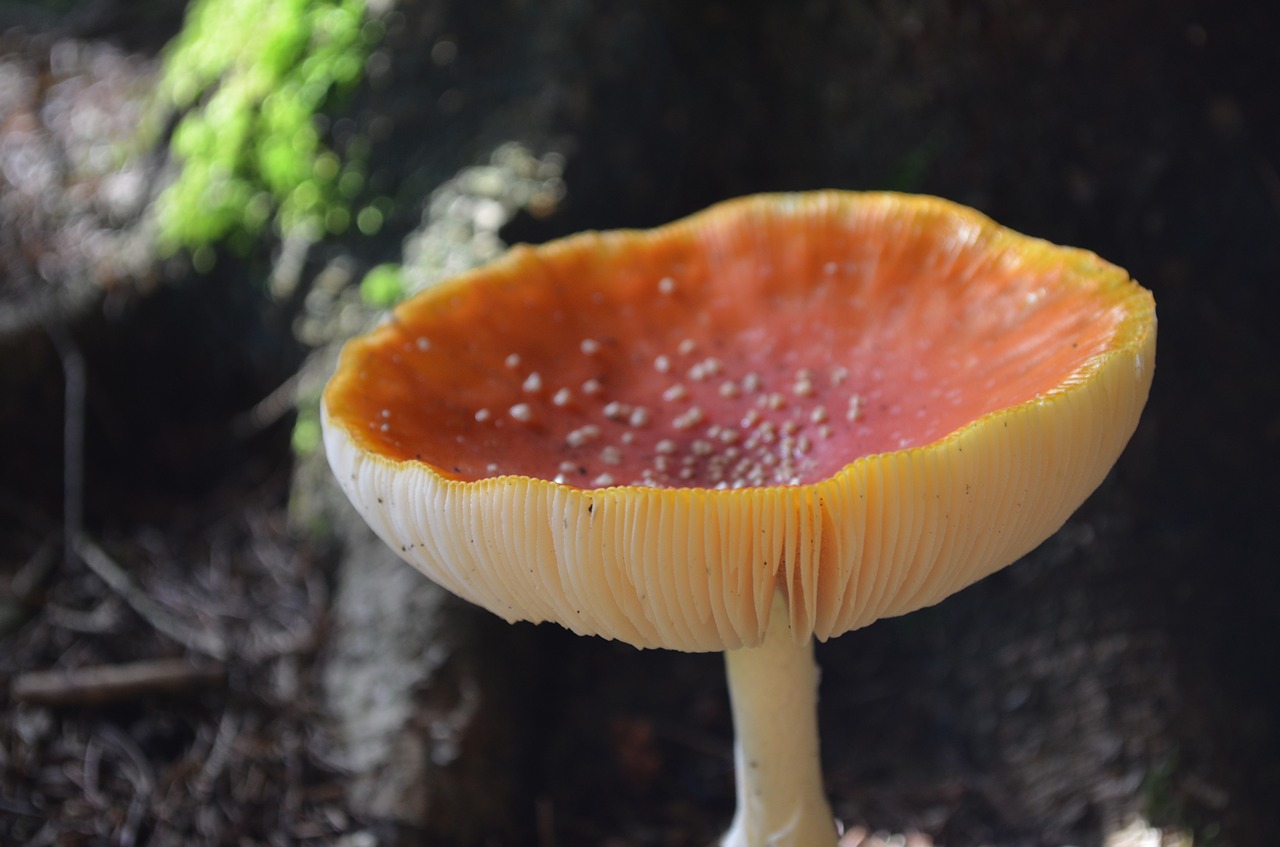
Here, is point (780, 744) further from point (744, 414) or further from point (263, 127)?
point (263, 127)

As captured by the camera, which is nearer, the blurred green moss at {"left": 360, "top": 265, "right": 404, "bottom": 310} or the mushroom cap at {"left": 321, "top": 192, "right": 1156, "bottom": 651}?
the mushroom cap at {"left": 321, "top": 192, "right": 1156, "bottom": 651}

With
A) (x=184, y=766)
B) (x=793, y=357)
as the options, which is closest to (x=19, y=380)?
(x=184, y=766)

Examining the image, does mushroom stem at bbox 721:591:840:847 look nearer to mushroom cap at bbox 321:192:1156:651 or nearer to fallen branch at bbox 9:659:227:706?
mushroom cap at bbox 321:192:1156:651

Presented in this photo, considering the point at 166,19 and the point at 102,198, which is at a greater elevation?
the point at 166,19

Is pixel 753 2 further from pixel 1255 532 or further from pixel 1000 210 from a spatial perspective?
pixel 1255 532

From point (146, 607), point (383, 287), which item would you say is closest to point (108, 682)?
point (146, 607)

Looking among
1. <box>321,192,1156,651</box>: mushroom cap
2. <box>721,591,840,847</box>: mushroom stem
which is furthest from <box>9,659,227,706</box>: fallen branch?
<box>721,591,840,847</box>: mushroom stem

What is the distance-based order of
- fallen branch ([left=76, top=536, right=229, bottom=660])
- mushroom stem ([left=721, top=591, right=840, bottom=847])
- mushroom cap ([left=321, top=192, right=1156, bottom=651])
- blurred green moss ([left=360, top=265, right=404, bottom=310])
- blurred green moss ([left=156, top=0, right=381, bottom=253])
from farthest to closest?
1. blurred green moss ([left=156, top=0, right=381, bottom=253])
2. blurred green moss ([left=360, top=265, right=404, bottom=310])
3. fallen branch ([left=76, top=536, right=229, bottom=660])
4. mushroom stem ([left=721, top=591, right=840, bottom=847])
5. mushroom cap ([left=321, top=192, right=1156, bottom=651])
